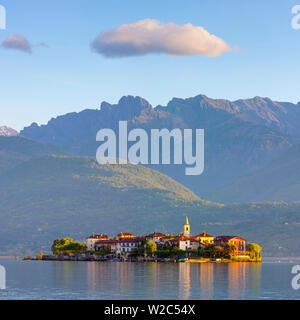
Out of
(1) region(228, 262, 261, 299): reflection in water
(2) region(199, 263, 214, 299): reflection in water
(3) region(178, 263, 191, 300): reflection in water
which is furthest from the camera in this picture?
(1) region(228, 262, 261, 299): reflection in water

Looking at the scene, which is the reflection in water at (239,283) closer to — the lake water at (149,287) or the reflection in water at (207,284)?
the lake water at (149,287)

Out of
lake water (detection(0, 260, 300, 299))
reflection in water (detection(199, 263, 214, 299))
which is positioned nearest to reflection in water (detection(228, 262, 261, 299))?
lake water (detection(0, 260, 300, 299))

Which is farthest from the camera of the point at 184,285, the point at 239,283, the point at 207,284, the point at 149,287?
the point at 239,283

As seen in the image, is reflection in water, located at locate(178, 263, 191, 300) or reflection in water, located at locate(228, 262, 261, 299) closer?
reflection in water, located at locate(178, 263, 191, 300)

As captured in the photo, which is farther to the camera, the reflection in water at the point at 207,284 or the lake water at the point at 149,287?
the reflection in water at the point at 207,284

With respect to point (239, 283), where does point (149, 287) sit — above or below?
below

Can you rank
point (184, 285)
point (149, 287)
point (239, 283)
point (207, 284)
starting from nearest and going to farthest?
point (149, 287)
point (184, 285)
point (207, 284)
point (239, 283)

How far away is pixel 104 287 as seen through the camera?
424 ft

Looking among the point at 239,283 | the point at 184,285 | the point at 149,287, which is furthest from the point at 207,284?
the point at 149,287

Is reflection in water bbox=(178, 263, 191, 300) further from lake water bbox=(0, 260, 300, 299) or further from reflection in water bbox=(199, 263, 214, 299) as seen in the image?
reflection in water bbox=(199, 263, 214, 299)

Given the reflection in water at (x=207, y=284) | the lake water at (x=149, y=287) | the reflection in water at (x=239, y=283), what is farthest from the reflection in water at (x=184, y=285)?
the reflection in water at (x=239, y=283)

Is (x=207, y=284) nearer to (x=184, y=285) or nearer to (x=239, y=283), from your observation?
(x=184, y=285)

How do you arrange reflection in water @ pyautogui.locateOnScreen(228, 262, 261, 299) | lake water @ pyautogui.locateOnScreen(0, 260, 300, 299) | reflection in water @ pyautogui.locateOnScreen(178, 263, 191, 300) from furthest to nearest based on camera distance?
reflection in water @ pyautogui.locateOnScreen(228, 262, 261, 299)
reflection in water @ pyautogui.locateOnScreen(178, 263, 191, 300)
lake water @ pyautogui.locateOnScreen(0, 260, 300, 299)
